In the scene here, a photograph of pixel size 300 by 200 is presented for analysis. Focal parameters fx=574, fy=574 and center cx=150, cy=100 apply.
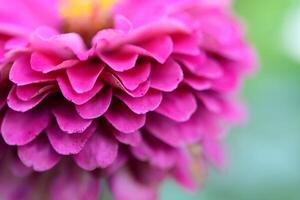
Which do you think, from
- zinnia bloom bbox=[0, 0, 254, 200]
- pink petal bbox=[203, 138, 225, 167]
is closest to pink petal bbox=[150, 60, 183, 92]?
zinnia bloom bbox=[0, 0, 254, 200]

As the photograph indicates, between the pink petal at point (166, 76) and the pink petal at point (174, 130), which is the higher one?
the pink petal at point (166, 76)

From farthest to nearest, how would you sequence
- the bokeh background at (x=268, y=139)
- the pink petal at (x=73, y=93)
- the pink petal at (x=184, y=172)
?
the bokeh background at (x=268, y=139), the pink petal at (x=184, y=172), the pink petal at (x=73, y=93)

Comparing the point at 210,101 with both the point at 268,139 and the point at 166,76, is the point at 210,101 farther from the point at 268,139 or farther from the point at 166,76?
the point at 268,139

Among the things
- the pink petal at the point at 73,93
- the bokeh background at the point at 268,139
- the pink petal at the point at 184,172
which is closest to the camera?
the pink petal at the point at 73,93

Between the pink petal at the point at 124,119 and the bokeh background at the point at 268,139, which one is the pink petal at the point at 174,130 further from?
the bokeh background at the point at 268,139

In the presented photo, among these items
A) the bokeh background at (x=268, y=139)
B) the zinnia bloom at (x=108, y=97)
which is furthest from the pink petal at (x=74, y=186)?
the bokeh background at (x=268, y=139)

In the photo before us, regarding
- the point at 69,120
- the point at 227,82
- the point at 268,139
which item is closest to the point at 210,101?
the point at 227,82

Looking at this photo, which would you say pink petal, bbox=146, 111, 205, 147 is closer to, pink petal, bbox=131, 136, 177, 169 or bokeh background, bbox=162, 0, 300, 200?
pink petal, bbox=131, 136, 177, 169
